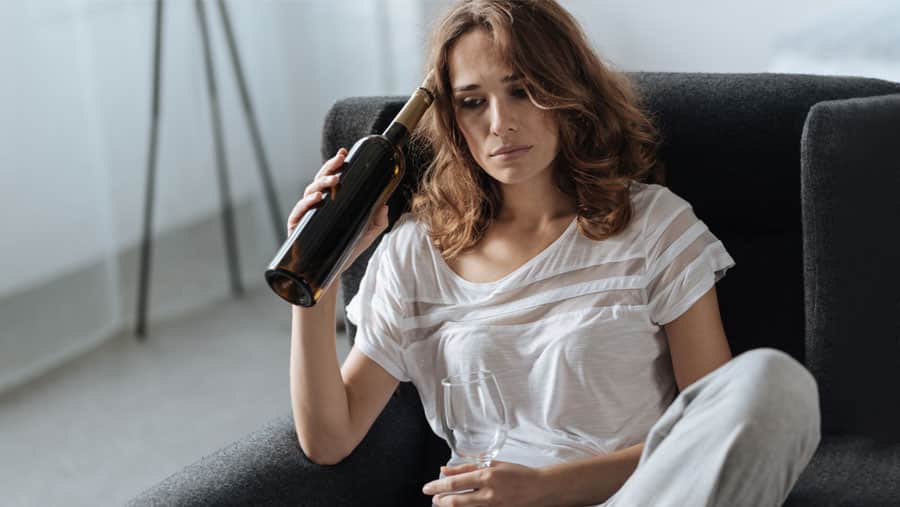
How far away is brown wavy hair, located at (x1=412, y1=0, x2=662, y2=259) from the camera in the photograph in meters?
1.59

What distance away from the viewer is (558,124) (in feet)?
5.36

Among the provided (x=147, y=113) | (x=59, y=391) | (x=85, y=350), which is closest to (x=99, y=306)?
(x=85, y=350)

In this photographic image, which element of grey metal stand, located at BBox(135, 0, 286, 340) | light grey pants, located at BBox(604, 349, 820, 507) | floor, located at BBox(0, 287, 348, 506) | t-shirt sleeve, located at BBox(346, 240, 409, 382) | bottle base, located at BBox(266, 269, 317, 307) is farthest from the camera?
grey metal stand, located at BBox(135, 0, 286, 340)

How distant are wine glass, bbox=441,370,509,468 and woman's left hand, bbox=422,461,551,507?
0.04m

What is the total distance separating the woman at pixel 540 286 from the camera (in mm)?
1562

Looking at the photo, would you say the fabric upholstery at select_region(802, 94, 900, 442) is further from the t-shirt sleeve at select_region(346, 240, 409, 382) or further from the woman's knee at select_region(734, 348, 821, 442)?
the t-shirt sleeve at select_region(346, 240, 409, 382)

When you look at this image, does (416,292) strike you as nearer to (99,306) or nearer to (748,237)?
(748,237)

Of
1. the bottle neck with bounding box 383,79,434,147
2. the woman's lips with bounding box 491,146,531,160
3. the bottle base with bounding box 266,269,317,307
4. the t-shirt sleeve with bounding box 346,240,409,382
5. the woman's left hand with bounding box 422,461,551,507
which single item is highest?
the bottle neck with bounding box 383,79,434,147

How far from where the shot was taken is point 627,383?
158 centimetres

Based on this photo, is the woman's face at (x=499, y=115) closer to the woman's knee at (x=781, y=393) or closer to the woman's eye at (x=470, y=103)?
the woman's eye at (x=470, y=103)

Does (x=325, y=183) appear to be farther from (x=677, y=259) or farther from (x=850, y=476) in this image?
(x=850, y=476)

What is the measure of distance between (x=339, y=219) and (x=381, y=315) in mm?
346

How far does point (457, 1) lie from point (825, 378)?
27.3 inches

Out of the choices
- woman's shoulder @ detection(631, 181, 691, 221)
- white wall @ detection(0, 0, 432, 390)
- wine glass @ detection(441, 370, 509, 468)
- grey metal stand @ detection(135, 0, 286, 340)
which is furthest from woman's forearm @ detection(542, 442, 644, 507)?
grey metal stand @ detection(135, 0, 286, 340)
